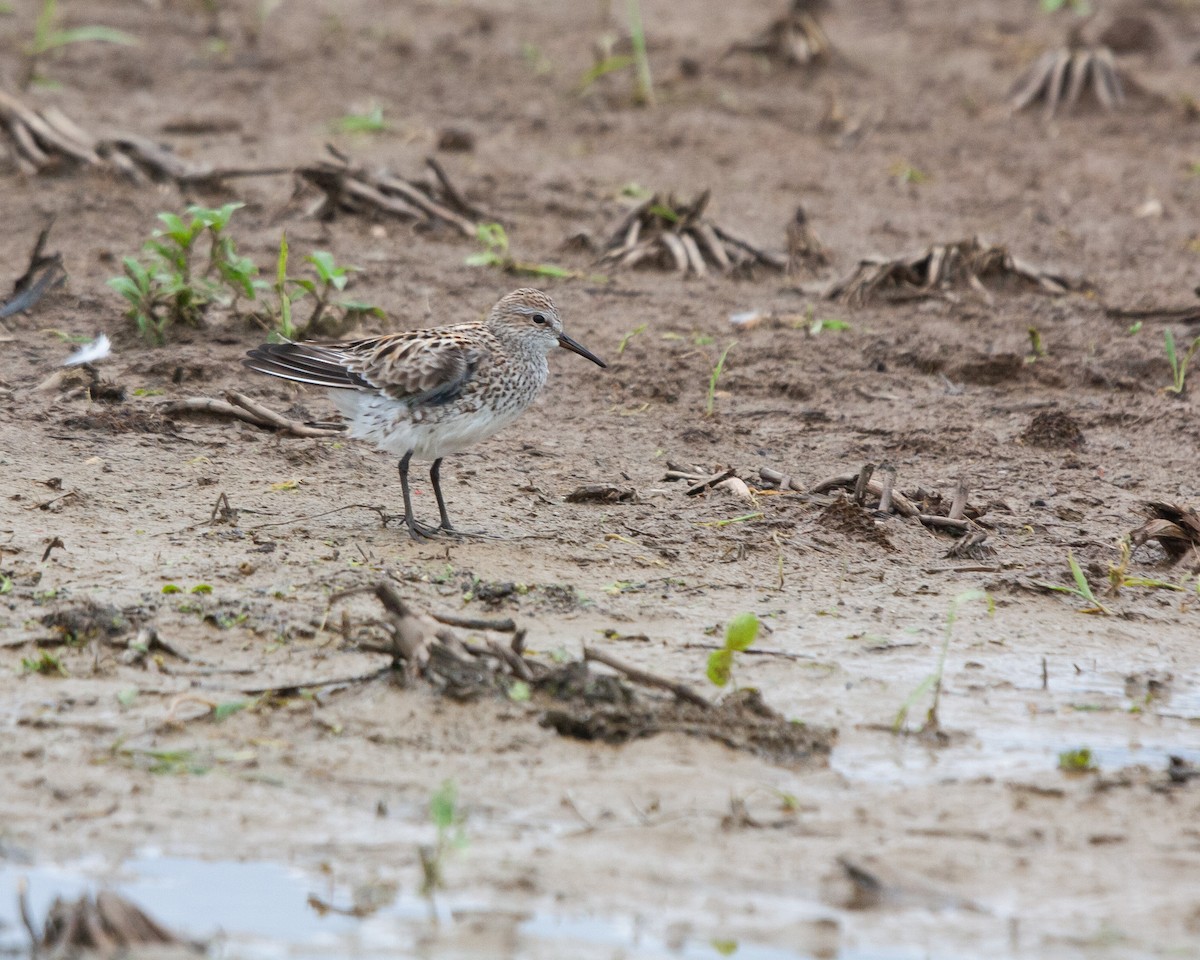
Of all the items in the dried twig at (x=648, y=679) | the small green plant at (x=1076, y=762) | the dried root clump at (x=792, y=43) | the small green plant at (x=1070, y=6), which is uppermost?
the small green plant at (x=1070, y=6)

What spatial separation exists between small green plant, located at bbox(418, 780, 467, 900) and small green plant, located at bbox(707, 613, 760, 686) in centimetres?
114

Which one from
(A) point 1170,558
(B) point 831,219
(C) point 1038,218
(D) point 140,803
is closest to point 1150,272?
(C) point 1038,218

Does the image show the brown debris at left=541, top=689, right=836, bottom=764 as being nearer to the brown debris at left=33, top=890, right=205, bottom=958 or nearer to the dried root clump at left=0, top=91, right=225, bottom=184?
the brown debris at left=33, top=890, right=205, bottom=958

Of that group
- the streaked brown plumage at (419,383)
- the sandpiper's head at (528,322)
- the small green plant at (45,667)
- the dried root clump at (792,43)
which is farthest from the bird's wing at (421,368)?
the dried root clump at (792,43)

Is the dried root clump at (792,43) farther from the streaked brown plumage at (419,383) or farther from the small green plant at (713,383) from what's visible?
the streaked brown plumage at (419,383)

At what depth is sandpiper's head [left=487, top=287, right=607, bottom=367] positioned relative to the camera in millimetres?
7570

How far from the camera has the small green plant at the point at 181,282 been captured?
26.9 ft

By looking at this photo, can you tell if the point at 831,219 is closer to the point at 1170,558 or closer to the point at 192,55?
the point at 1170,558

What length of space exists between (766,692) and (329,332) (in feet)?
13.6

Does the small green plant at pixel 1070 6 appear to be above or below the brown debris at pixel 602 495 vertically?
above

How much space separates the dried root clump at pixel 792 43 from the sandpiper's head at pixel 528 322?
7.61 meters

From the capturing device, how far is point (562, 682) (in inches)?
211

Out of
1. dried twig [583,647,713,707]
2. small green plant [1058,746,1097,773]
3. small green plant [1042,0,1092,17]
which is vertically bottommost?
small green plant [1058,746,1097,773]

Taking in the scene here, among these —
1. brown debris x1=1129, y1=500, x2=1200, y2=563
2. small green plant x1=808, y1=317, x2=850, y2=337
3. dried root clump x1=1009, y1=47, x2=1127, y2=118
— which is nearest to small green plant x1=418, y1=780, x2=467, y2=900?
brown debris x1=1129, y1=500, x2=1200, y2=563
